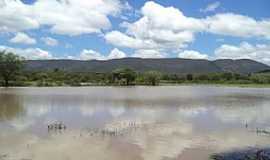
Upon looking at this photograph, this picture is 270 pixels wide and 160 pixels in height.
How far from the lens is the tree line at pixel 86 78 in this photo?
295 feet

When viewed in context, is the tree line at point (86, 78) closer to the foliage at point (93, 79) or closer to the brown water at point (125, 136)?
the foliage at point (93, 79)

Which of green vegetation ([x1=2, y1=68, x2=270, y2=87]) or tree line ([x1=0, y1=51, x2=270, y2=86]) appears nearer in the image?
tree line ([x1=0, y1=51, x2=270, y2=86])

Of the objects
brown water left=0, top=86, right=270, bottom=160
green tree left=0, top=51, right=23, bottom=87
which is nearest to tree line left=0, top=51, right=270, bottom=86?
green tree left=0, top=51, right=23, bottom=87

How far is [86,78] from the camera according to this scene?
125625 millimetres

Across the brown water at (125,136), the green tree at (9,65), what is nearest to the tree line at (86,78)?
the green tree at (9,65)

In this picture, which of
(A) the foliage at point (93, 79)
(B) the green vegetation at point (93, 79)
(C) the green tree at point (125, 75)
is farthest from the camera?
(C) the green tree at point (125, 75)

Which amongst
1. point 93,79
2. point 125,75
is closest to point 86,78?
point 93,79

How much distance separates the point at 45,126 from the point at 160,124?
23.8 ft

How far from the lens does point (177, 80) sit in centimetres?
14788

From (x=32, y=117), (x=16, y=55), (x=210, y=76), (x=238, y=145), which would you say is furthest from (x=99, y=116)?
(x=210, y=76)

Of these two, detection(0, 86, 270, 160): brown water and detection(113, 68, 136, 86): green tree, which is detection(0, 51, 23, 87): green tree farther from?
detection(0, 86, 270, 160): brown water

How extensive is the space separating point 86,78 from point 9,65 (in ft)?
130

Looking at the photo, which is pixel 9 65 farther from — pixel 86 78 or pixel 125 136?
pixel 125 136

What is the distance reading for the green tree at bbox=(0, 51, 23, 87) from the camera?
87881 millimetres
